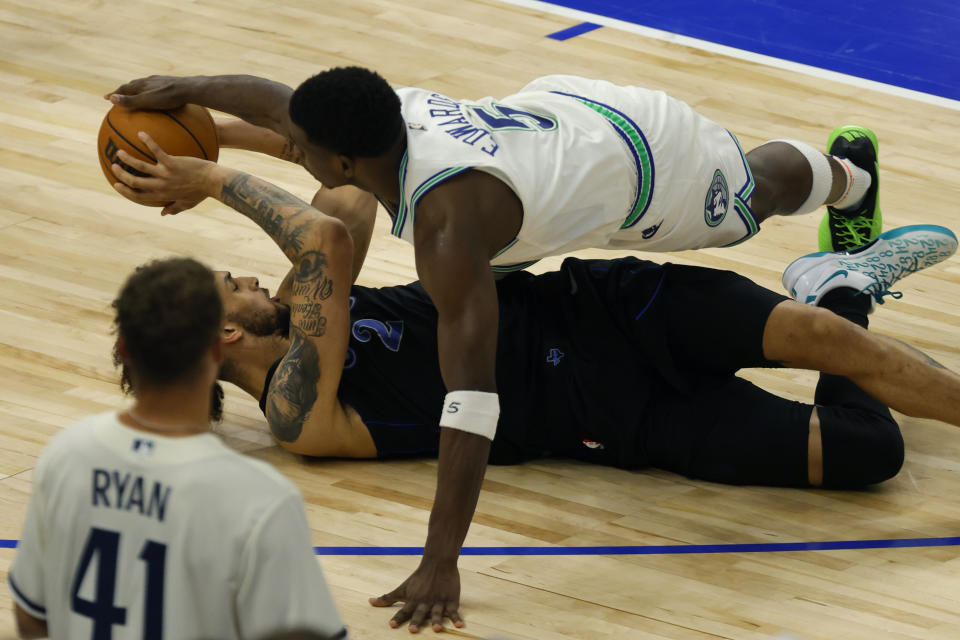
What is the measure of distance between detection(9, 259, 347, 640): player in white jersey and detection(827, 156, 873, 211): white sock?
2910 mm

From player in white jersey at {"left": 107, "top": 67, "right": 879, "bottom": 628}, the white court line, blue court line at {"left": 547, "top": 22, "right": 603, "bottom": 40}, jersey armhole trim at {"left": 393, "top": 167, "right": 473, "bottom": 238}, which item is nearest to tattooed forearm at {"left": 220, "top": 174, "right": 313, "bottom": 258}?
player in white jersey at {"left": 107, "top": 67, "right": 879, "bottom": 628}

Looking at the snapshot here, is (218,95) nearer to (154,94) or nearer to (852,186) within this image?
(154,94)

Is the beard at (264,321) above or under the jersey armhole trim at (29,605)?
under

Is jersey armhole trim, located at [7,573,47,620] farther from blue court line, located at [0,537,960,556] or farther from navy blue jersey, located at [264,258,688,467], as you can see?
navy blue jersey, located at [264,258,688,467]

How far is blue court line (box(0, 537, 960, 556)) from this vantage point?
3.23 meters

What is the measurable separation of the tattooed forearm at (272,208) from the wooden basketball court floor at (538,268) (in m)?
0.56

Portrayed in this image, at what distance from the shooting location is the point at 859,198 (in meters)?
4.40

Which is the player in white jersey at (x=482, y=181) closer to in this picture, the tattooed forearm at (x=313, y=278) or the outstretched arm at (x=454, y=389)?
the outstretched arm at (x=454, y=389)


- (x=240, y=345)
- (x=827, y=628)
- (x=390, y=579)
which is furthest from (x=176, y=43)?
(x=827, y=628)

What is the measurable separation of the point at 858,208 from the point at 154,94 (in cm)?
219

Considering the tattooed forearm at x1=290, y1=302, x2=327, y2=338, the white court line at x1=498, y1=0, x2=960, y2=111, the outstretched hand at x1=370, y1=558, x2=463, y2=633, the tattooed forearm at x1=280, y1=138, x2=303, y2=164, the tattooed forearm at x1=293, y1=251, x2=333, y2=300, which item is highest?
the white court line at x1=498, y1=0, x2=960, y2=111

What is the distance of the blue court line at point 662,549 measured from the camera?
323cm

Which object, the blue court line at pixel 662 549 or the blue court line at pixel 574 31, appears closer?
the blue court line at pixel 662 549

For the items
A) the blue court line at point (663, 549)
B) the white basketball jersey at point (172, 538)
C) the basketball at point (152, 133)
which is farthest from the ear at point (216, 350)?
the basketball at point (152, 133)
